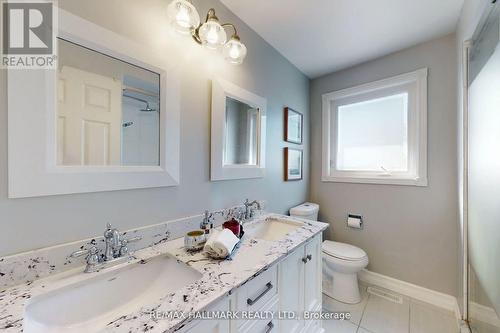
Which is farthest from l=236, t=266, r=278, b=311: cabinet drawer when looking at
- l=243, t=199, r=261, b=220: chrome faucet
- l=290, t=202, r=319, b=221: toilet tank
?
l=290, t=202, r=319, b=221: toilet tank

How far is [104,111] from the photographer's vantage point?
86 cm

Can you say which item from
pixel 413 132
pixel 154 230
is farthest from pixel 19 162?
pixel 413 132

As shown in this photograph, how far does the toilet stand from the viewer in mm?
1658

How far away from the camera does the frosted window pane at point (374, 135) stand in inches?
74.6

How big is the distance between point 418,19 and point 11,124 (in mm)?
2371

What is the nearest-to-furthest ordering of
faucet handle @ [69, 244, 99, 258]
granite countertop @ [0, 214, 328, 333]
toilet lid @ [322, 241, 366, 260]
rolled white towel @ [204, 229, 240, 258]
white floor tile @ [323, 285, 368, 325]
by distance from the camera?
1. granite countertop @ [0, 214, 328, 333]
2. faucet handle @ [69, 244, 99, 258]
3. rolled white towel @ [204, 229, 240, 258]
4. white floor tile @ [323, 285, 368, 325]
5. toilet lid @ [322, 241, 366, 260]

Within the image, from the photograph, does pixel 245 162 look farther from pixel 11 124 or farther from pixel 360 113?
pixel 360 113

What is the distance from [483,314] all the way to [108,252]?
1.92 m

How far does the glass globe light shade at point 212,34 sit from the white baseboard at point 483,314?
189cm

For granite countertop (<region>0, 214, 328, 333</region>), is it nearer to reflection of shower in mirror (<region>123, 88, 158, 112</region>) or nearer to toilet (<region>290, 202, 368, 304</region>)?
reflection of shower in mirror (<region>123, 88, 158, 112</region>)

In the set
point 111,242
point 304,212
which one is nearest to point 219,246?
point 111,242

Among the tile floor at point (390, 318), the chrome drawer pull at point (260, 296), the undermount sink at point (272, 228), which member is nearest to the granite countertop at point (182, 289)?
the chrome drawer pull at point (260, 296)

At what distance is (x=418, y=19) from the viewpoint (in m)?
1.46

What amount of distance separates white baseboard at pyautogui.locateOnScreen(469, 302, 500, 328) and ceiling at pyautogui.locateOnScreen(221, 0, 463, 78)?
5.96 ft
